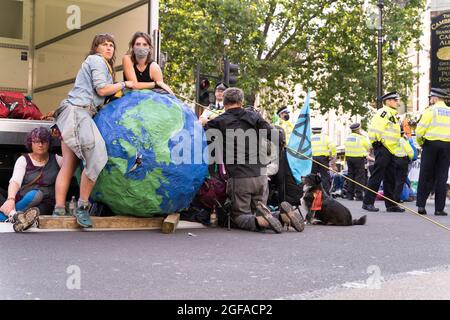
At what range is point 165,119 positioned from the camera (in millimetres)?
6863

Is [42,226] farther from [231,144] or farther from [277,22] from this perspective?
[277,22]

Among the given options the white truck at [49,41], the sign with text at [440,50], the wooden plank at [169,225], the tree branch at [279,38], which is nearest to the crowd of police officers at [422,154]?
the white truck at [49,41]

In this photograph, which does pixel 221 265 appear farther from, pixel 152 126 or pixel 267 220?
pixel 267 220

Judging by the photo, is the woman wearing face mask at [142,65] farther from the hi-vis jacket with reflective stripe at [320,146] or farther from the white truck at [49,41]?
the hi-vis jacket with reflective stripe at [320,146]

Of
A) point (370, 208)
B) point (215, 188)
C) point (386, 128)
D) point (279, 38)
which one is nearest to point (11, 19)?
point (215, 188)

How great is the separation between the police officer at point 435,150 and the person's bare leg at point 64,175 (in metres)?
5.75

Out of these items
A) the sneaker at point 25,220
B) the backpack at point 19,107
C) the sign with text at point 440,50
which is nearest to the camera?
the sneaker at point 25,220

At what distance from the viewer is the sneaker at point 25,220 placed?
21.0 ft

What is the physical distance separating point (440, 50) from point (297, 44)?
13.3 m

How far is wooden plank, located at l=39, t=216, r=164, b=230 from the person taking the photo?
6.76 meters

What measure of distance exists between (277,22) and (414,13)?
18.7ft

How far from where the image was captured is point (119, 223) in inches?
279

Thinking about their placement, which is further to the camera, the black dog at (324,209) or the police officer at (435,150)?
the police officer at (435,150)

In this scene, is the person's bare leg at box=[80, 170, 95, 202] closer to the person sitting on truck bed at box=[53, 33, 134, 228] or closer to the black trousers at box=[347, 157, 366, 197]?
the person sitting on truck bed at box=[53, 33, 134, 228]
